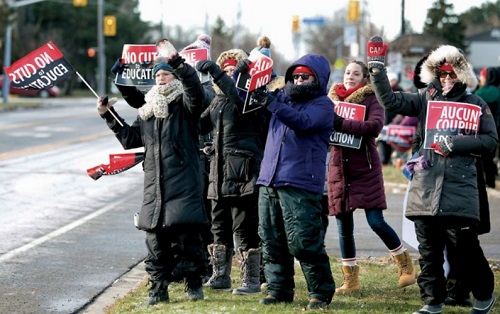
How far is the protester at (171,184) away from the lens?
7.61 m

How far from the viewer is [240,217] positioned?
823 centimetres

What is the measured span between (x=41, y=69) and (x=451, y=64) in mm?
3317

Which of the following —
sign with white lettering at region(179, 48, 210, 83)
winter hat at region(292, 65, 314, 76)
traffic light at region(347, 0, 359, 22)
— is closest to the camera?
winter hat at region(292, 65, 314, 76)

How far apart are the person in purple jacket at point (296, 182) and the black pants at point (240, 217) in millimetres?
630

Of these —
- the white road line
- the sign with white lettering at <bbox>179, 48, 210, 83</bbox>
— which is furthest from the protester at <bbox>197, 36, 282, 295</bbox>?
the white road line

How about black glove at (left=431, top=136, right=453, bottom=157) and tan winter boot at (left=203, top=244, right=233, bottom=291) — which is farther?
tan winter boot at (left=203, top=244, right=233, bottom=291)

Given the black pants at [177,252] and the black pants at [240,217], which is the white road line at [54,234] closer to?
the black pants at [240,217]

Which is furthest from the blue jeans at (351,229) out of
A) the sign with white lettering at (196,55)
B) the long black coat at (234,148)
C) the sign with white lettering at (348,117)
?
the sign with white lettering at (196,55)

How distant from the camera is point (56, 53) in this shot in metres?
8.68

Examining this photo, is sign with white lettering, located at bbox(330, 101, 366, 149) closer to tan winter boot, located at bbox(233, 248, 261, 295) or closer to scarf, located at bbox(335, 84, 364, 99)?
scarf, located at bbox(335, 84, 364, 99)

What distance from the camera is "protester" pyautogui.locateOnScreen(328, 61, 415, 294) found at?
8484 millimetres

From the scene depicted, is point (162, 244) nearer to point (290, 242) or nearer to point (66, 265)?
point (290, 242)

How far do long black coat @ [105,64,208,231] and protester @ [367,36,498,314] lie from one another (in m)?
1.39

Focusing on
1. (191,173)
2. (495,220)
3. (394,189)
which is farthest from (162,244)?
(394,189)
